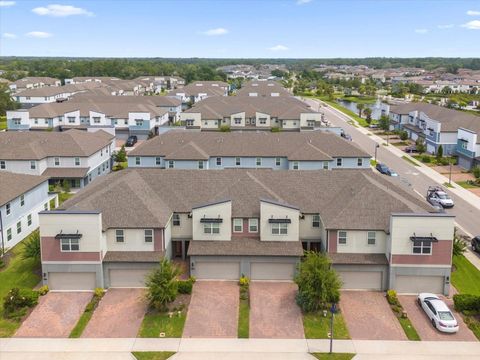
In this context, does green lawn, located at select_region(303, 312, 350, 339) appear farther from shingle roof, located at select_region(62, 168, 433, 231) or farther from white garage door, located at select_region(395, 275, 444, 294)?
shingle roof, located at select_region(62, 168, 433, 231)

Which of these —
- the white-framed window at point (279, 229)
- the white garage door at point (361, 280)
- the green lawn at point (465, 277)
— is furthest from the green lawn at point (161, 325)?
the green lawn at point (465, 277)

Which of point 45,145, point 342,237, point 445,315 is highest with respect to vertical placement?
point 45,145

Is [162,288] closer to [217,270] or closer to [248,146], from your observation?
[217,270]

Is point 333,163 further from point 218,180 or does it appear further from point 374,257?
point 374,257

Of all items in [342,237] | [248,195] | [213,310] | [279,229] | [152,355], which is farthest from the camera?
[248,195]

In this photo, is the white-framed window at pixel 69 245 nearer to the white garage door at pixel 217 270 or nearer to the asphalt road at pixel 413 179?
the white garage door at pixel 217 270

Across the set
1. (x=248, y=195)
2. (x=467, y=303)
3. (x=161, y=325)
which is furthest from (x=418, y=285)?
(x=161, y=325)
